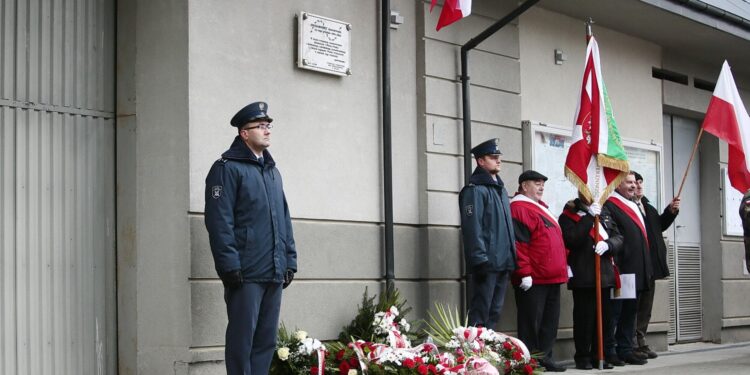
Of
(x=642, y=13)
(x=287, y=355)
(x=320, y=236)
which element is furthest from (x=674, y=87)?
(x=287, y=355)

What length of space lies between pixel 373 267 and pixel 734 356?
201 inches

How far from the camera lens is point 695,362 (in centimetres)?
1148

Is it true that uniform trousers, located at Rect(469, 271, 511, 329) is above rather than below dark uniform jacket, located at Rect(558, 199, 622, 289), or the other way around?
below

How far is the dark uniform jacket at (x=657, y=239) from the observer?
1181 cm

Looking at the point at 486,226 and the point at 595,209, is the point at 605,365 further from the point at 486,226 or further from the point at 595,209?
the point at 486,226

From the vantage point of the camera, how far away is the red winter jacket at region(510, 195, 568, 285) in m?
10.1

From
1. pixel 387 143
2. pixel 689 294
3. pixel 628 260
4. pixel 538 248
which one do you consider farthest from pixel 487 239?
pixel 689 294

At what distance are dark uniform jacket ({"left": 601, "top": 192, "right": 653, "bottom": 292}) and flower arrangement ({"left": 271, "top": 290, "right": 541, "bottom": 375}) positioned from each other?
2.34 metres

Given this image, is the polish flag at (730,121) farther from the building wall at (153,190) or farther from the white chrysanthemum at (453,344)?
the building wall at (153,190)

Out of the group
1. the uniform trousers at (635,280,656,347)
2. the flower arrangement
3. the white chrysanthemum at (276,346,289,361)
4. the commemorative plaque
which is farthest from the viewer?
the uniform trousers at (635,280,656,347)

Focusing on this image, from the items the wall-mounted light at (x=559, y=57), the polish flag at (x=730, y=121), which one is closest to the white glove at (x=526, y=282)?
the polish flag at (x=730, y=121)

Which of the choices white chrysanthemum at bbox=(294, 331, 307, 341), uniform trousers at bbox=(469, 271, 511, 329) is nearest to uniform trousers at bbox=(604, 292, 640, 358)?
uniform trousers at bbox=(469, 271, 511, 329)

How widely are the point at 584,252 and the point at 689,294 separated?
4661mm

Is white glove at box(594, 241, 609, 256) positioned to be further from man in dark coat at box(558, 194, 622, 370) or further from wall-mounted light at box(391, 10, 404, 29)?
wall-mounted light at box(391, 10, 404, 29)
